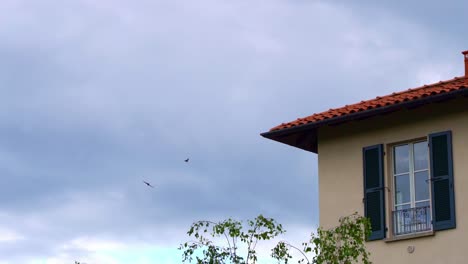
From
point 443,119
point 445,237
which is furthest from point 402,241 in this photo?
point 443,119

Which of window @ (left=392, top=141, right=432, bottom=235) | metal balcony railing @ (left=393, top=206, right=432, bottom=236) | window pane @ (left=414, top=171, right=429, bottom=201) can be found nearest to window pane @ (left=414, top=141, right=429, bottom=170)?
window @ (left=392, top=141, right=432, bottom=235)

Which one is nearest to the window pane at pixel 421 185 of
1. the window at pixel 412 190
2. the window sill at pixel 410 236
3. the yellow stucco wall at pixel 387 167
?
the window at pixel 412 190

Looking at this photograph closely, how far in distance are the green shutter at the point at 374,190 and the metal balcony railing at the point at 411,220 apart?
25cm

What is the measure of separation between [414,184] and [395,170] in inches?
23.3

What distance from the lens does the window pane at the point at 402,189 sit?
73.2 feet

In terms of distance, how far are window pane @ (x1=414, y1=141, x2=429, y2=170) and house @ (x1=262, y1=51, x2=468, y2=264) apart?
0.06 ft

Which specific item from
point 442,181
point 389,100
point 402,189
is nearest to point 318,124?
point 389,100

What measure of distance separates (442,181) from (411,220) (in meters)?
0.94

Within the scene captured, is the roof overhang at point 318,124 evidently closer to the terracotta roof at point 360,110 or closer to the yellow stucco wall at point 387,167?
the terracotta roof at point 360,110

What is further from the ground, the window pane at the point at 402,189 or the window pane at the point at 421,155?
the window pane at the point at 421,155

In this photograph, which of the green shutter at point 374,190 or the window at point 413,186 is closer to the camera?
the window at point 413,186

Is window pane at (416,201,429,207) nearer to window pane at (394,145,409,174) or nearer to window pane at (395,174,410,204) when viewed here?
window pane at (395,174,410,204)

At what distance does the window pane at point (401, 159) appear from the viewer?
22.5 metres

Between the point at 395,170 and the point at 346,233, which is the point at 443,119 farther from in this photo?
the point at 346,233
